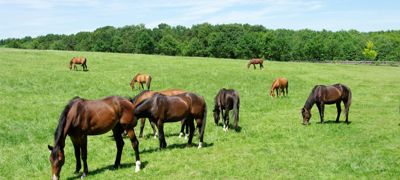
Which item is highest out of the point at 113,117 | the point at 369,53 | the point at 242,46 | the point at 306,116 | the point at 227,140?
the point at 242,46

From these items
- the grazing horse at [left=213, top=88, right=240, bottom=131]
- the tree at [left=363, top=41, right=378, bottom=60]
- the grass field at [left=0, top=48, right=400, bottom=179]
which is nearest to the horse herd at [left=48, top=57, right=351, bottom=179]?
the grass field at [left=0, top=48, right=400, bottom=179]

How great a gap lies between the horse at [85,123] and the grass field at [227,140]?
110 cm

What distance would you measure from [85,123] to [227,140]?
6896 millimetres

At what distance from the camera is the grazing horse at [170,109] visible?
13.9 m

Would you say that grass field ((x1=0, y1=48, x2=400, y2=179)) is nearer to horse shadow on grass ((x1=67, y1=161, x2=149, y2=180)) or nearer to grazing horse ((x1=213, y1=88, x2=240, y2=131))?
horse shadow on grass ((x1=67, y1=161, x2=149, y2=180))

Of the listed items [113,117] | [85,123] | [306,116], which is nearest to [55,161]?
[85,123]

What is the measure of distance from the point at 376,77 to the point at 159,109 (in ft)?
145

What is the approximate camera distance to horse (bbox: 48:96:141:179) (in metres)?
10.7

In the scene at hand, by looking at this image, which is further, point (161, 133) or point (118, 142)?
point (161, 133)

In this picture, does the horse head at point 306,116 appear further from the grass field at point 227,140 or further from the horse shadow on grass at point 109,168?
the horse shadow on grass at point 109,168

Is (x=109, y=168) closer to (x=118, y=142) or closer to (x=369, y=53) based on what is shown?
(x=118, y=142)

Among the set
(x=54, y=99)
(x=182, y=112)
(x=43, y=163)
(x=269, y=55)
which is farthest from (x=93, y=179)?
(x=269, y=55)

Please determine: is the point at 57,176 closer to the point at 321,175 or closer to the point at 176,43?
the point at 321,175

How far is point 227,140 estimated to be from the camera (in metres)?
16.5
